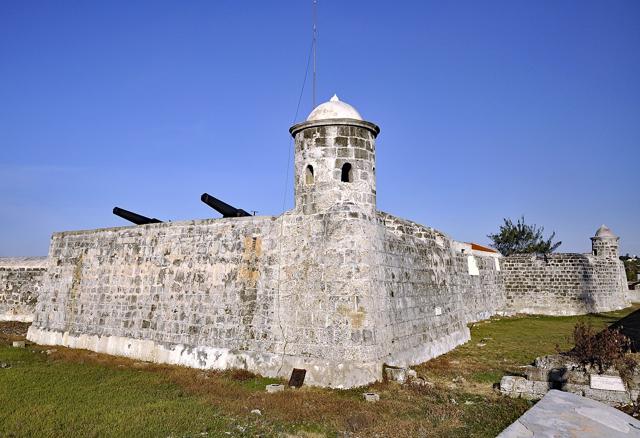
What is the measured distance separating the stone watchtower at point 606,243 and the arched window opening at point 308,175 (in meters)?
25.1

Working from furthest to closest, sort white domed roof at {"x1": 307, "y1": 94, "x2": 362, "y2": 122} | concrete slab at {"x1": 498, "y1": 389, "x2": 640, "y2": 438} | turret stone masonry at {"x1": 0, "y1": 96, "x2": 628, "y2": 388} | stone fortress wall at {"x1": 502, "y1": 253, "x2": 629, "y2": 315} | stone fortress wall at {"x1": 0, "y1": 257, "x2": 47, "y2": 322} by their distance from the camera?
stone fortress wall at {"x1": 502, "y1": 253, "x2": 629, "y2": 315}
stone fortress wall at {"x1": 0, "y1": 257, "x2": 47, "y2": 322}
white domed roof at {"x1": 307, "y1": 94, "x2": 362, "y2": 122}
turret stone masonry at {"x1": 0, "y1": 96, "x2": 628, "y2": 388}
concrete slab at {"x1": 498, "y1": 389, "x2": 640, "y2": 438}

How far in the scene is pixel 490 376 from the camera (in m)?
9.82

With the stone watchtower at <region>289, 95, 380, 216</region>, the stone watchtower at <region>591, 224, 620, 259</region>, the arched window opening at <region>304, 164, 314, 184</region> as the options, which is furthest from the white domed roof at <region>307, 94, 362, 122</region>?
the stone watchtower at <region>591, 224, 620, 259</region>

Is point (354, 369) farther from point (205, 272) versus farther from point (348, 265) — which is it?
point (205, 272)

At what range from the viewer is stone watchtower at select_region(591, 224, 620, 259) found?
28736mm

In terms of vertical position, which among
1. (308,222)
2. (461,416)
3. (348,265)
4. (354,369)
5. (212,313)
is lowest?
(461,416)

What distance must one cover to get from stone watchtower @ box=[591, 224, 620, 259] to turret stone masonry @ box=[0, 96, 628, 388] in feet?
60.0

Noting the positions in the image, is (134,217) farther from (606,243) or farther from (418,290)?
(606,243)

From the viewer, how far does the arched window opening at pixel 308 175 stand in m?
10.0

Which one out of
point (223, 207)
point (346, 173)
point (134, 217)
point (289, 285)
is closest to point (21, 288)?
point (134, 217)

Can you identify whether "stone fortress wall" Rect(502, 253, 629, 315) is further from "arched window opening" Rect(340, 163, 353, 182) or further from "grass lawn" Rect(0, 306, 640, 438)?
"arched window opening" Rect(340, 163, 353, 182)

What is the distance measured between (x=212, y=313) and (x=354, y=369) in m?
3.76

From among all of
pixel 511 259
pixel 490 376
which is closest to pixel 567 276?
pixel 511 259

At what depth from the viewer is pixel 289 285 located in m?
9.90
